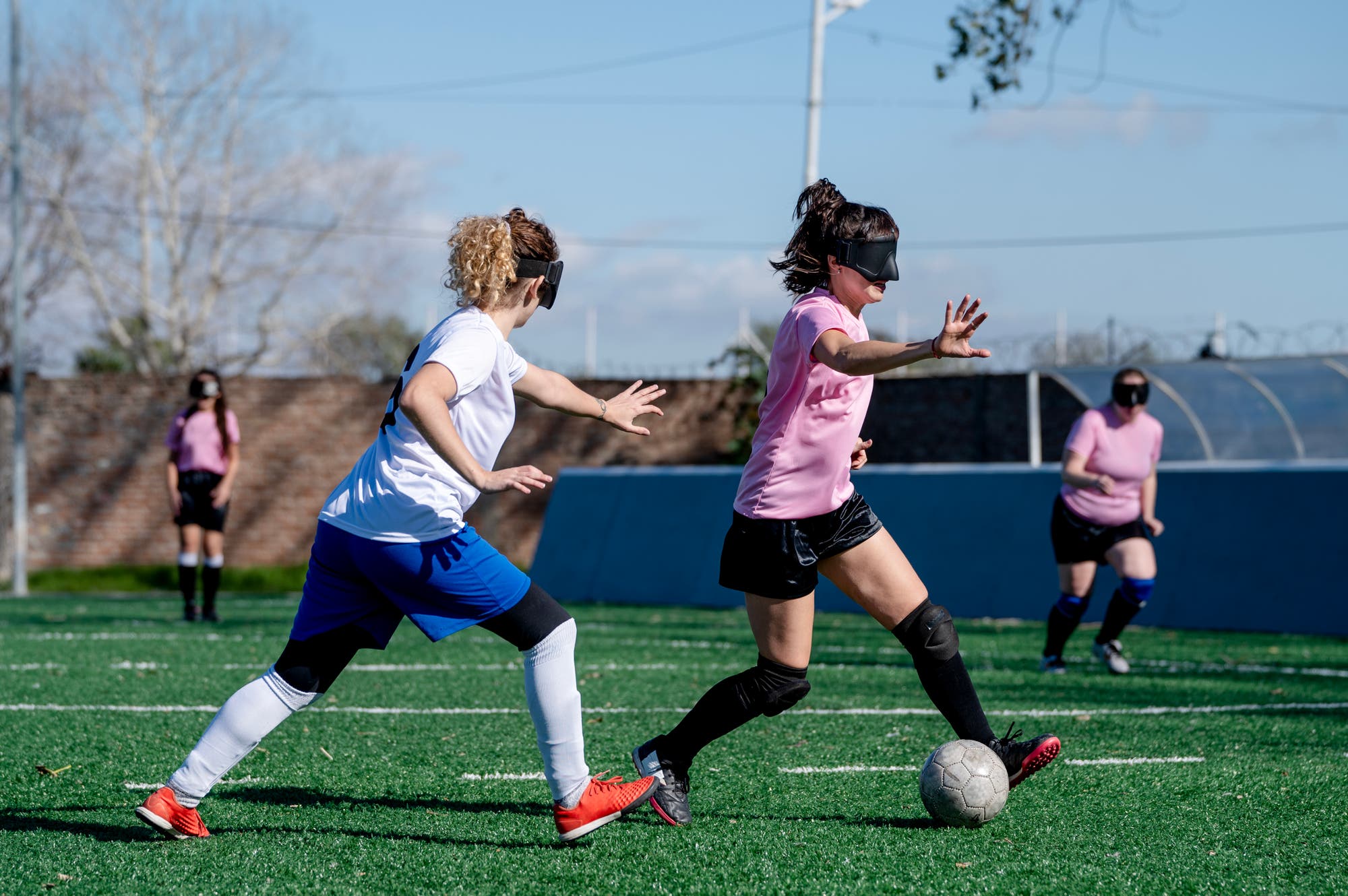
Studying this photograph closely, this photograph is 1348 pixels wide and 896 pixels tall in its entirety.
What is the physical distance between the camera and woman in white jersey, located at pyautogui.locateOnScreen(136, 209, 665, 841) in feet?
13.4

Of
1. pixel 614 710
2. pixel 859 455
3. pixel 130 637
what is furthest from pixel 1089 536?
pixel 130 637

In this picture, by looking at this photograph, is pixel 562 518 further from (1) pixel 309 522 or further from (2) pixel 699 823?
(2) pixel 699 823

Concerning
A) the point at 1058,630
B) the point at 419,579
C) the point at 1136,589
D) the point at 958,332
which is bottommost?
the point at 1058,630

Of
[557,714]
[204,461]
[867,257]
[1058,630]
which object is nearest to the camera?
[557,714]

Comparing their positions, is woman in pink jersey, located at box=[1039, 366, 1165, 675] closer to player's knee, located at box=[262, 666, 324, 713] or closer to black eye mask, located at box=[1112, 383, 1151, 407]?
black eye mask, located at box=[1112, 383, 1151, 407]

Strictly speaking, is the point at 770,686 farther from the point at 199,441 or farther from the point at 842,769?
the point at 199,441

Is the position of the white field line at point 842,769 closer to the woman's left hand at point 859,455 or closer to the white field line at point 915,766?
the white field line at point 915,766

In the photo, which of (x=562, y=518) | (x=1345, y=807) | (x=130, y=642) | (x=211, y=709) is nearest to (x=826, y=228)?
(x=1345, y=807)

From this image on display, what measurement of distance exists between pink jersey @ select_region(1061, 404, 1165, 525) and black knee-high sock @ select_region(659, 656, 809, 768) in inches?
181

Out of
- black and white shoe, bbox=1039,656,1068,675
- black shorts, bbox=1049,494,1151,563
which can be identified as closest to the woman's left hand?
black shorts, bbox=1049,494,1151,563

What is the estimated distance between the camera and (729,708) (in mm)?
4676

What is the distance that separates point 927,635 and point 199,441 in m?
8.72

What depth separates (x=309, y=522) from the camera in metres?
23.4

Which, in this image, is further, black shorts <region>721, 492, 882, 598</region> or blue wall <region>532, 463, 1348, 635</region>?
blue wall <region>532, 463, 1348, 635</region>
